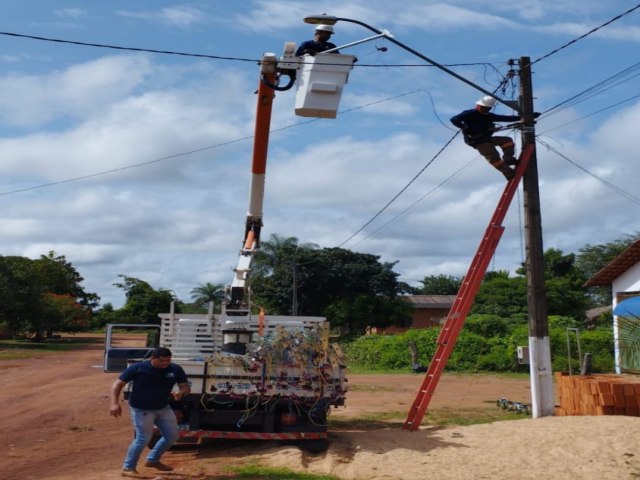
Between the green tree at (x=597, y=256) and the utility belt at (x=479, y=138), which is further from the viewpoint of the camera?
the green tree at (x=597, y=256)

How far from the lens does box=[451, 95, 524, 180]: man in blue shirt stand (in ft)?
42.7

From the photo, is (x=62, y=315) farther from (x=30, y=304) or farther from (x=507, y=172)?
(x=507, y=172)

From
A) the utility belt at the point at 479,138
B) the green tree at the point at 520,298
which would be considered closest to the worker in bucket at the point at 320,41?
the utility belt at the point at 479,138

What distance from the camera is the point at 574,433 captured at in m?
10.2

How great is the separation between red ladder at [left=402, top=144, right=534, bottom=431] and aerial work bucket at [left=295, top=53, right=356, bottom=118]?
3635mm

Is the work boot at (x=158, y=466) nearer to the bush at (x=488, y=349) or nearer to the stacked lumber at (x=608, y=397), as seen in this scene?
the stacked lumber at (x=608, y=397)

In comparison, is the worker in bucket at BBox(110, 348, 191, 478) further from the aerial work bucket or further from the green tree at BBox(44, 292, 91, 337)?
the green tree at BBox(44, 292, 91, 337)

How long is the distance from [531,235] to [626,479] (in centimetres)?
520

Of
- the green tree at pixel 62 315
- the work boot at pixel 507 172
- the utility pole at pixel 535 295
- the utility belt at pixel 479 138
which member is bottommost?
the utility pole at pixel 535 295

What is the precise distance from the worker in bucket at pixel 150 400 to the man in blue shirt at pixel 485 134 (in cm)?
642

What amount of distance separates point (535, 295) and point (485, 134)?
9.01 ft

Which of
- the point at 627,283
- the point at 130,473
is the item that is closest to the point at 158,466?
the point at 130,473

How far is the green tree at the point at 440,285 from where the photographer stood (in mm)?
89000

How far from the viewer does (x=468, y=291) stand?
13016 millimetres
